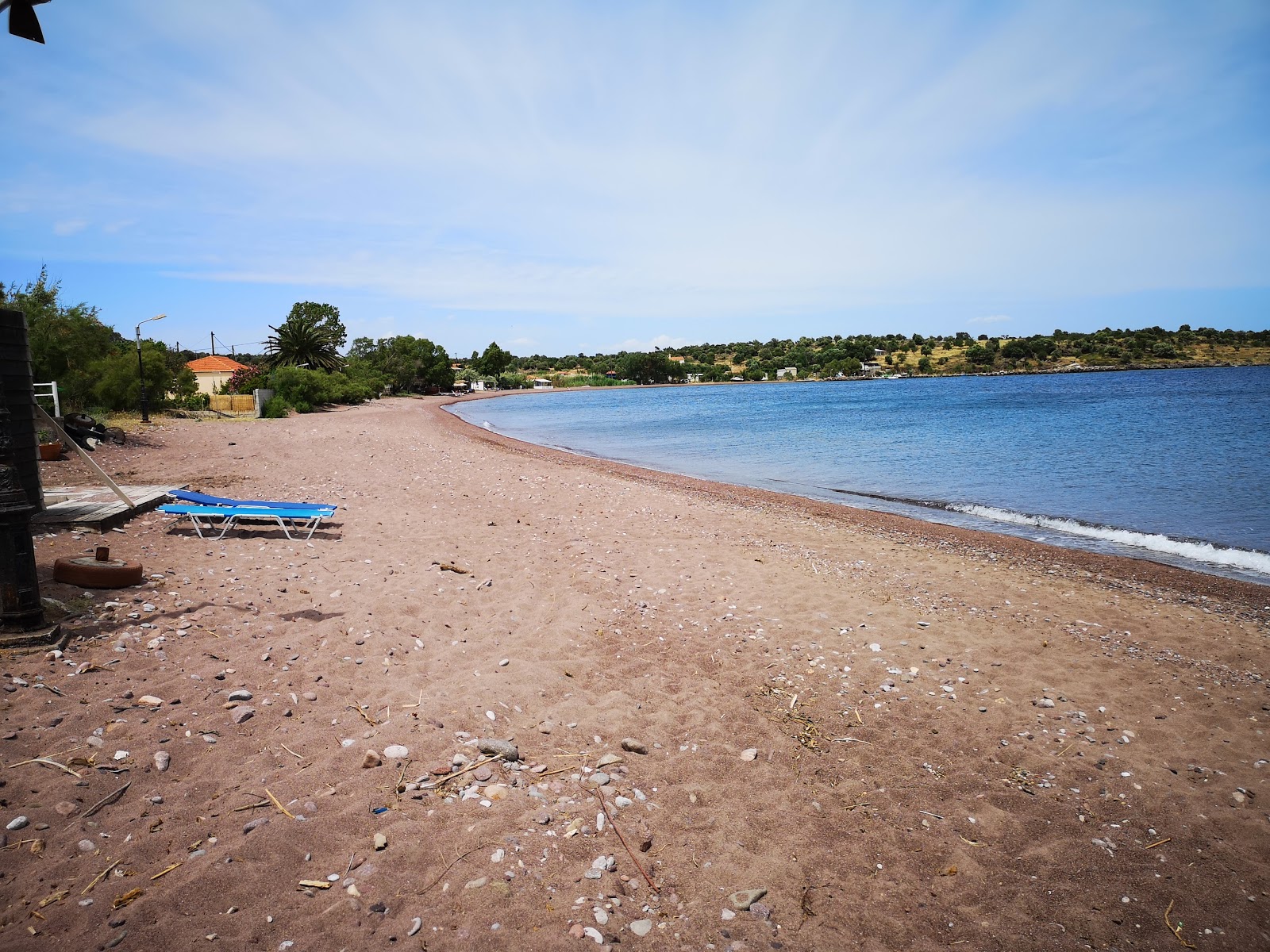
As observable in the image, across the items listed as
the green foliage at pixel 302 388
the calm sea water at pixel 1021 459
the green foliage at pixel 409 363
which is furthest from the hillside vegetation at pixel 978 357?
the green foliage at pixel 302 388

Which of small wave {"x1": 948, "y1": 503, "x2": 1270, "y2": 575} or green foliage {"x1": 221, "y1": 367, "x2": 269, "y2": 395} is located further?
green foliage {"x1": 221, "y1": 367, "x2": 269, "y2": 395}

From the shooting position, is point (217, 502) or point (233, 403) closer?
point (217, 502)

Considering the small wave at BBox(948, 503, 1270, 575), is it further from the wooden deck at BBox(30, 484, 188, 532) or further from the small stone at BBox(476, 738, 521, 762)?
the wooden deck at BBox(30, 484, 188, 532)

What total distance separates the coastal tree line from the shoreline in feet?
58.2

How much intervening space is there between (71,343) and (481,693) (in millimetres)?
28751

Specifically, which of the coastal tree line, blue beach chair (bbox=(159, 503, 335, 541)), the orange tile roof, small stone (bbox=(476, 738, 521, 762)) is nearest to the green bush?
the coastal tree line

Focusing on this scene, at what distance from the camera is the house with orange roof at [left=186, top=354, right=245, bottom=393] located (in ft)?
203

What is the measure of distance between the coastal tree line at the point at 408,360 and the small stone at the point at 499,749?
1648cm

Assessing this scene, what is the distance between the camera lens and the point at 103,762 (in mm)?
4098

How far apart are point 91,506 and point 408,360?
91.6 metres

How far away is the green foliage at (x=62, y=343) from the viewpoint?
23047 millimetres

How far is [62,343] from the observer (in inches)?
942

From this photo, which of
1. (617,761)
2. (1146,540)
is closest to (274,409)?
(617,761)

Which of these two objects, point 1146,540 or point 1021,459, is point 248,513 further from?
point 1021,459
